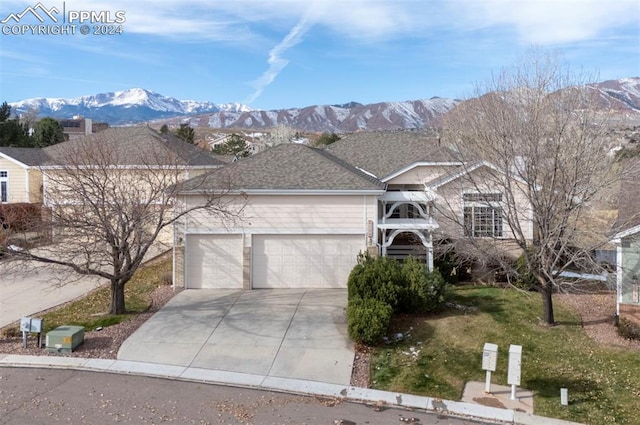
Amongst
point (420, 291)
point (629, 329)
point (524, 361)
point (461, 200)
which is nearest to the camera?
point (524, 361)

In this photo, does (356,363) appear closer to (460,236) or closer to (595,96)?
(460,236)

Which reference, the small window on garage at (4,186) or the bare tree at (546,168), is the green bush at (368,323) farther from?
the small window on garage at (4,186)

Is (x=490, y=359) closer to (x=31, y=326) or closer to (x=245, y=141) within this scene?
(x=31, y=326)

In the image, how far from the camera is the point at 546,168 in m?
13.8

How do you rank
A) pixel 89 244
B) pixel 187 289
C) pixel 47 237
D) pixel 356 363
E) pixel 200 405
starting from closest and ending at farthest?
pixel 200 405, pixel 356 363, pixel 89 244, pixel 47 237, pixel 187 289

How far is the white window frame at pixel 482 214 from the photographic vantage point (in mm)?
14953

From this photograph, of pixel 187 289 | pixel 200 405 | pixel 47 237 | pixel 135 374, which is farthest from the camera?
pixel 187 289

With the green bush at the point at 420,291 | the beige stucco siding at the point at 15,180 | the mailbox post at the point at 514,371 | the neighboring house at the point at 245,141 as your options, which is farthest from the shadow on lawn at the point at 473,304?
the neighboring house at the point at 245,141

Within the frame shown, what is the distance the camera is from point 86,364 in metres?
11.5

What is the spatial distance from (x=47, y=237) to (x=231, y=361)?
24.4 ft

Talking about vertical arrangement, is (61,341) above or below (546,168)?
below

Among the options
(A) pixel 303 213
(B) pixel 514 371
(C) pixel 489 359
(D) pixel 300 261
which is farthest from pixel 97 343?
(B) pixel 514 371

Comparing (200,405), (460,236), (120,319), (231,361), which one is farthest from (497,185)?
(120,319)

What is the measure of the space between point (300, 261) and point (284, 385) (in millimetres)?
7917
